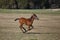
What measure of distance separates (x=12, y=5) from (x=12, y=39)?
58.9 ft

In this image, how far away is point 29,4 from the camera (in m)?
26.8

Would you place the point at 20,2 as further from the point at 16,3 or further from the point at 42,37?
the point at 42,37

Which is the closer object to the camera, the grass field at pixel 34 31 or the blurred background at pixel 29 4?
the grass field at pixel 34 31

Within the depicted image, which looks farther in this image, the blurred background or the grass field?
the blurred background

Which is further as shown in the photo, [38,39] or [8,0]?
[8,0]

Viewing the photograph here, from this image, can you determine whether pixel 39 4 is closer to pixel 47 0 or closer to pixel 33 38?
pixel 47 0

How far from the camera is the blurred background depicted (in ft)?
84.5

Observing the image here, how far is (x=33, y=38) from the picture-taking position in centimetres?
862

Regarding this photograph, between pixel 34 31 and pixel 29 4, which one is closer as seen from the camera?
pixel 34 31

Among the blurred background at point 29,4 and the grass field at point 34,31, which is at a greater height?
the grass field at point 34,31

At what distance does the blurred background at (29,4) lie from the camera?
25.8 metres

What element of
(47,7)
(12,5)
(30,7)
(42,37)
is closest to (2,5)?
(12,5)

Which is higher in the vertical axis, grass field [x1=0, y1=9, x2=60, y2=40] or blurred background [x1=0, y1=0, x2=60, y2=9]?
grass field [x1=0, y1=9, x2=60, y2=40]

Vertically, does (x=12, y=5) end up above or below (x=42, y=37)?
below
